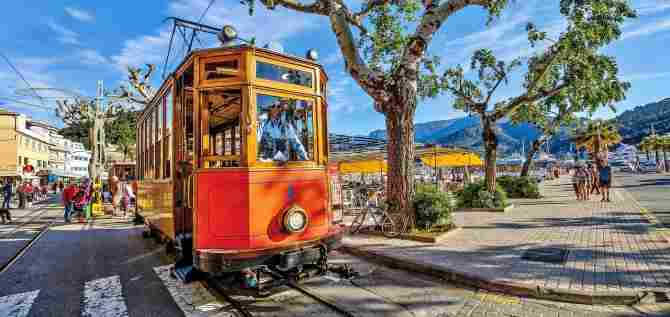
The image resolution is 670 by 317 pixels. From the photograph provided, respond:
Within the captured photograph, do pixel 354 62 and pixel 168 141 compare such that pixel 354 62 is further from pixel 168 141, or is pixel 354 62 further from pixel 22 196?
pixel 22 196

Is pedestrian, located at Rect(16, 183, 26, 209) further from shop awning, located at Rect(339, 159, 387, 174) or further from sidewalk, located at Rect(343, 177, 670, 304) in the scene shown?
sidewalk, located at Rect(343, 177, 670, 304)

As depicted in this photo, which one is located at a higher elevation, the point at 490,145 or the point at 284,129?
the point at 490,145

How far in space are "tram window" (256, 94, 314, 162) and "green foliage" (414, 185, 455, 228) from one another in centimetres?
406

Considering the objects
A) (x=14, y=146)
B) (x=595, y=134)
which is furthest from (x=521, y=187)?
(x=14, y=146)

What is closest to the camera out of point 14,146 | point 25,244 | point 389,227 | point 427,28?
point 427,28

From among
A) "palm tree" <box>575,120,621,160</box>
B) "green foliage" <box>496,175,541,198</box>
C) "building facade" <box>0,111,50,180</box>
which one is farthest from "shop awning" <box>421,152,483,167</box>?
"building facade" <box>0,111,50,180</box>

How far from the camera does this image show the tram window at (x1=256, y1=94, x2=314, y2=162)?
4.72m

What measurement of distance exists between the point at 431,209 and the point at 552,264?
2.94 meters

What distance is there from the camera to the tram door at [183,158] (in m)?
5.33

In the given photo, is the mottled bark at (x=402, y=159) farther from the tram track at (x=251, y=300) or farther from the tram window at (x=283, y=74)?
the tram track at (x=251, y=300)

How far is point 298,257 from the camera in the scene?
4641mm

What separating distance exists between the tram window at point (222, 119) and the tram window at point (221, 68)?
7.3 inches

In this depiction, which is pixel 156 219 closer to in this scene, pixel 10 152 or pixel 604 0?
pixel 604 0

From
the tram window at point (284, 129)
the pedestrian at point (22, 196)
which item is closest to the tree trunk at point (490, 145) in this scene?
the tram window at point (284, 129)
